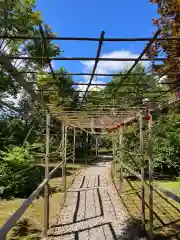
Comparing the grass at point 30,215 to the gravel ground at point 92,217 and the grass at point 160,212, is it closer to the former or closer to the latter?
the gravel ground at point 92,217

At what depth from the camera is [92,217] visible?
5.89 m

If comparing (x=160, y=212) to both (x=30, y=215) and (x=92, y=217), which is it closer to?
(x=92, y=217)

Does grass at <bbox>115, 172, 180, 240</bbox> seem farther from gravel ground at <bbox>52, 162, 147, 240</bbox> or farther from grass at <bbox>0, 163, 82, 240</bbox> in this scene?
grass at <bbox>0, 163, 82, 240</bbox>

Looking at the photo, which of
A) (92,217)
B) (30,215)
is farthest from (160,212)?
(30,215)

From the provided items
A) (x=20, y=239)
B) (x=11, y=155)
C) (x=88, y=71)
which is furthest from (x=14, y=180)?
(x=88, y=71)

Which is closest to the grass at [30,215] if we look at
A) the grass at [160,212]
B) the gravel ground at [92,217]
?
the gravel ground at [92,217]

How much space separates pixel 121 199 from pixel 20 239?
3.55 meters

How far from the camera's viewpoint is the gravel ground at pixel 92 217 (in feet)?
15.9

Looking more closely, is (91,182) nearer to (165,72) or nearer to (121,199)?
(121,199)

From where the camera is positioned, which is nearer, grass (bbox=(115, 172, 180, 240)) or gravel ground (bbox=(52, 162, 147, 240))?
gravel ground (bbox=(52, 162, 147, 240))

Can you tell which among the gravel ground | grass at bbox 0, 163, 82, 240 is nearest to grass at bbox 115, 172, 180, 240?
the gravel ground

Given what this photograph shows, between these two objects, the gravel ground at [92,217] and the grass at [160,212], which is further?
the grass at [160,212]

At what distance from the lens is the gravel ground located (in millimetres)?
4848

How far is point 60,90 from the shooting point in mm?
3945
